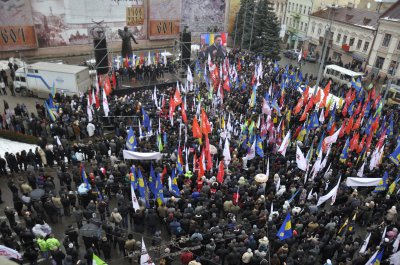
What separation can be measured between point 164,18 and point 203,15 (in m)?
5.74

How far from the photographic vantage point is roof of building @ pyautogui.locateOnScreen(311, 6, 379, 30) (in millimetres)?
39000

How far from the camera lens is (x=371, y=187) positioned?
14.8m

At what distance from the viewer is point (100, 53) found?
2409 centimetres

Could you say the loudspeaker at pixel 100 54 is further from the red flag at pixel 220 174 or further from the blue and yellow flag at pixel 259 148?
the red flag at pixel 220 174

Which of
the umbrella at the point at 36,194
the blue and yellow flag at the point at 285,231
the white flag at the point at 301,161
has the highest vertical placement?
the white flag at the point at 301,161

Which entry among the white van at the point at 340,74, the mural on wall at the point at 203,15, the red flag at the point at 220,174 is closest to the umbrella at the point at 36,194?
the red flag at the point at 220,174

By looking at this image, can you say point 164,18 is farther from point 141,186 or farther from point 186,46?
point 141,186

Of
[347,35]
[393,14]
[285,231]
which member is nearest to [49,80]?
[285,231]

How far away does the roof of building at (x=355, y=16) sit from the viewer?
39.0 m

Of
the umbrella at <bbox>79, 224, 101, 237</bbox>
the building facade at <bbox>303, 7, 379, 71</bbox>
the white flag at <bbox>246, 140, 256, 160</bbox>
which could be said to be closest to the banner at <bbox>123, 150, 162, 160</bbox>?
the umbrella at <bbox>79, 224, 101, 237</bbox>

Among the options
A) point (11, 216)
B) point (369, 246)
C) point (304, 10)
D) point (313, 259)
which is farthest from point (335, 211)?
point (304, 10)

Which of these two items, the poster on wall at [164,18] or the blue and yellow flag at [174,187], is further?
the poster on wall at [164,18]

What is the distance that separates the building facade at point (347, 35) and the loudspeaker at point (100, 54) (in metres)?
24.5

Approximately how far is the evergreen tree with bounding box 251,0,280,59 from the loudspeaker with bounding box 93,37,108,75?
2061 cm
